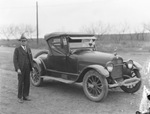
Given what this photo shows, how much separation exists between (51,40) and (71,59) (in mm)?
1176

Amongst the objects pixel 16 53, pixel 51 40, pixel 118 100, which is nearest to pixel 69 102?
pixel 118 100

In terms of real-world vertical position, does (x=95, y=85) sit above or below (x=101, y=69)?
below

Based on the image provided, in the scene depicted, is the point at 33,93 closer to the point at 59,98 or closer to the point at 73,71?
the point at 59,98

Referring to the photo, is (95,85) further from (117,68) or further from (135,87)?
(135,87)

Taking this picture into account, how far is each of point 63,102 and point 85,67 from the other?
113 cm

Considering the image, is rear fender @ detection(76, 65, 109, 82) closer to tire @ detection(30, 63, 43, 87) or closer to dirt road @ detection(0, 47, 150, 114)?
dirt road @ detection(0, 47, 150, 114)

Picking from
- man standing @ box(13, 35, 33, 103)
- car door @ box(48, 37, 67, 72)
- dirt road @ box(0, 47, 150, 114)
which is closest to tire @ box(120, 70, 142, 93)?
dirt road @ box(0, 47, 150, 114)

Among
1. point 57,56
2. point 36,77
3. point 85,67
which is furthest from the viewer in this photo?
point 36,77

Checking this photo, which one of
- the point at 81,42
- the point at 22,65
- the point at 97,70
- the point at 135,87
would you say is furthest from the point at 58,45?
the point at 135,87

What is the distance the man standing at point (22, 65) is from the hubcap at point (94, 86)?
65.6 inches

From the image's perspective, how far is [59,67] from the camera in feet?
22.4

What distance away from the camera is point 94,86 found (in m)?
5.68

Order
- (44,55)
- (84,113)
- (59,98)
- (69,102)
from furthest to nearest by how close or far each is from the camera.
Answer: (44,55)
(59,98)
(69,102)
(84,113)

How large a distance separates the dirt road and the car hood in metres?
1.00
